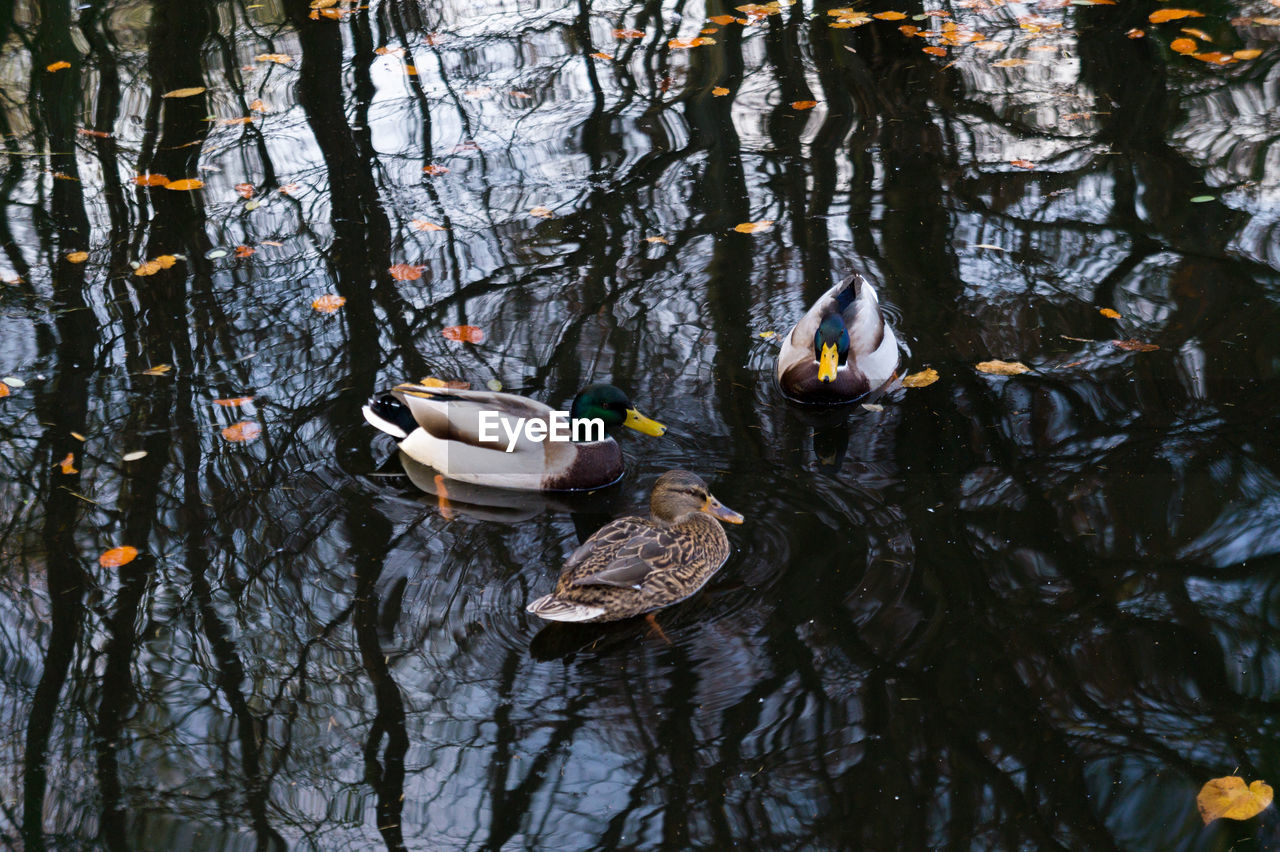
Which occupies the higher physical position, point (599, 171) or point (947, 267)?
point (599, 171)

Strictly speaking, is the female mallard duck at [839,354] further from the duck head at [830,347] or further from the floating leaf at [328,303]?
the floating leaf at [328,303]

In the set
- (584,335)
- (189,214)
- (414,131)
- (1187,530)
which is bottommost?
(1187,530)

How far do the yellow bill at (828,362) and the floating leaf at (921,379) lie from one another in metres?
0.41

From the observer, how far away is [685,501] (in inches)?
181

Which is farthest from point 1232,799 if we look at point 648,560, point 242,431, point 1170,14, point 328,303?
point 1170,14

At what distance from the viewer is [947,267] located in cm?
644

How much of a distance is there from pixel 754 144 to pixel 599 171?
1124 mm

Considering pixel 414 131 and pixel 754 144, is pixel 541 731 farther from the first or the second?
pixel 414 131

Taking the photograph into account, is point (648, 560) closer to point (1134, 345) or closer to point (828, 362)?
point (828, 362)

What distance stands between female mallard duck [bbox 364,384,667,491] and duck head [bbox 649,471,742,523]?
0.48 meters

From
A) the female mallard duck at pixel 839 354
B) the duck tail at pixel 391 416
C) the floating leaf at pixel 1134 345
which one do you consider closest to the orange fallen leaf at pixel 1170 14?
the floating leaf at pixel 1134 345

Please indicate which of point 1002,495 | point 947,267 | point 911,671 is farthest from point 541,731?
point 947,267

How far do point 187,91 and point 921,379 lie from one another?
6533mm

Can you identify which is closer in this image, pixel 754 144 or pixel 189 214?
pixel 189 214
